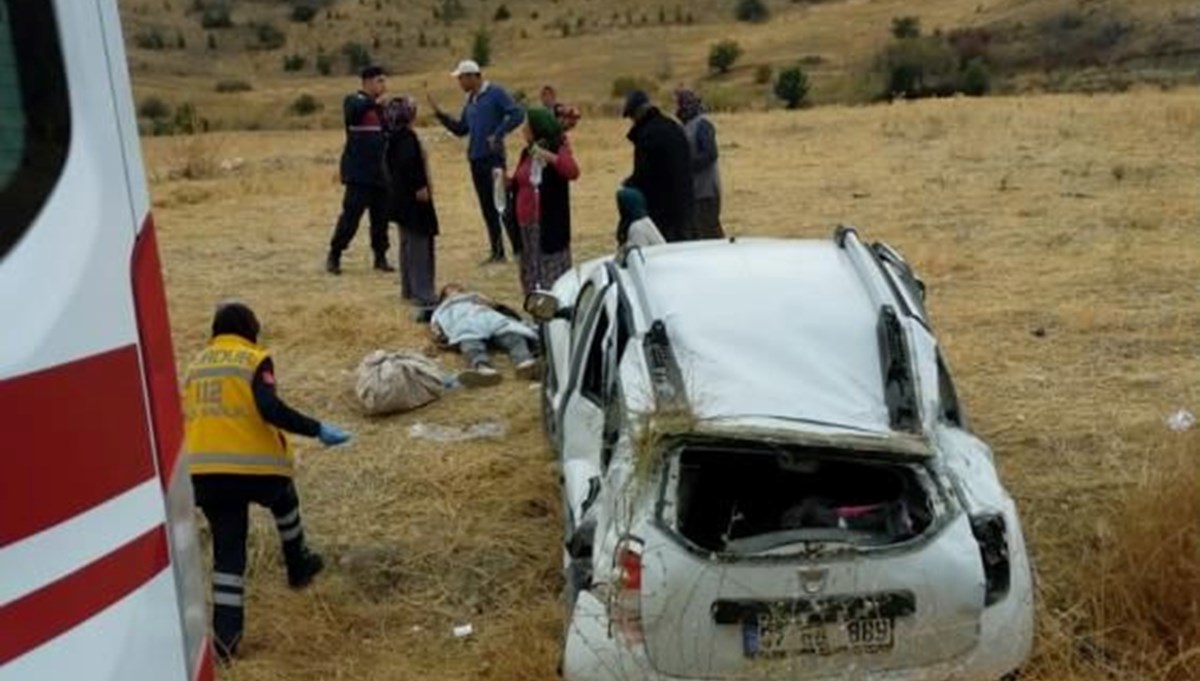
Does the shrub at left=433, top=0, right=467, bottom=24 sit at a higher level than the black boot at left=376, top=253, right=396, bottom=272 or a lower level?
higher

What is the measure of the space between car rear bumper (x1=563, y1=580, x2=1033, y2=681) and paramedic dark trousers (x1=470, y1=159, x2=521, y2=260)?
A: 742 cm

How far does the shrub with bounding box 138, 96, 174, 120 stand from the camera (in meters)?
46.5

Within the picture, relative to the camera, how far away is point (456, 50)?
225 ft

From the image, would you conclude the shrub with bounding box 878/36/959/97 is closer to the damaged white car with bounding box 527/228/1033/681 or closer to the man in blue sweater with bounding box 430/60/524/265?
the man in blue sweater with bounding box 430/60/524/265

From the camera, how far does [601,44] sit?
216 feet

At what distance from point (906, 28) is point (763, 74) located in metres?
10.2

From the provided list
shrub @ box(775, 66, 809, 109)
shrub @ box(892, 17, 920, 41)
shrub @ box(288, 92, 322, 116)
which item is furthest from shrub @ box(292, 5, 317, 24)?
shrub @ box(775, 66, 809, 109)

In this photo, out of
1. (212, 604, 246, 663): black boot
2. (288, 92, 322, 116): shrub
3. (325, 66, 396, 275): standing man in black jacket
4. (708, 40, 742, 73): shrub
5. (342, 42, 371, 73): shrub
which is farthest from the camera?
(342, 42, 371, 73): shrub

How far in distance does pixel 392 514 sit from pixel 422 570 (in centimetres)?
72

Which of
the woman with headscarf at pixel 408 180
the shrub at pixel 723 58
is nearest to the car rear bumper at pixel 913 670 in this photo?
the woman with headscarf at pixel 408 180

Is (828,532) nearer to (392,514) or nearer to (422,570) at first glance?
(422,570)

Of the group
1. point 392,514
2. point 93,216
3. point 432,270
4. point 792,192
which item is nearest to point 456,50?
point 792,192

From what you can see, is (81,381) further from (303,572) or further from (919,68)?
(919,68)

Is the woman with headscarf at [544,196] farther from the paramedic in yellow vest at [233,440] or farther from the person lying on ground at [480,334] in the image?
the paramedic in yellow vest at [233,440]
